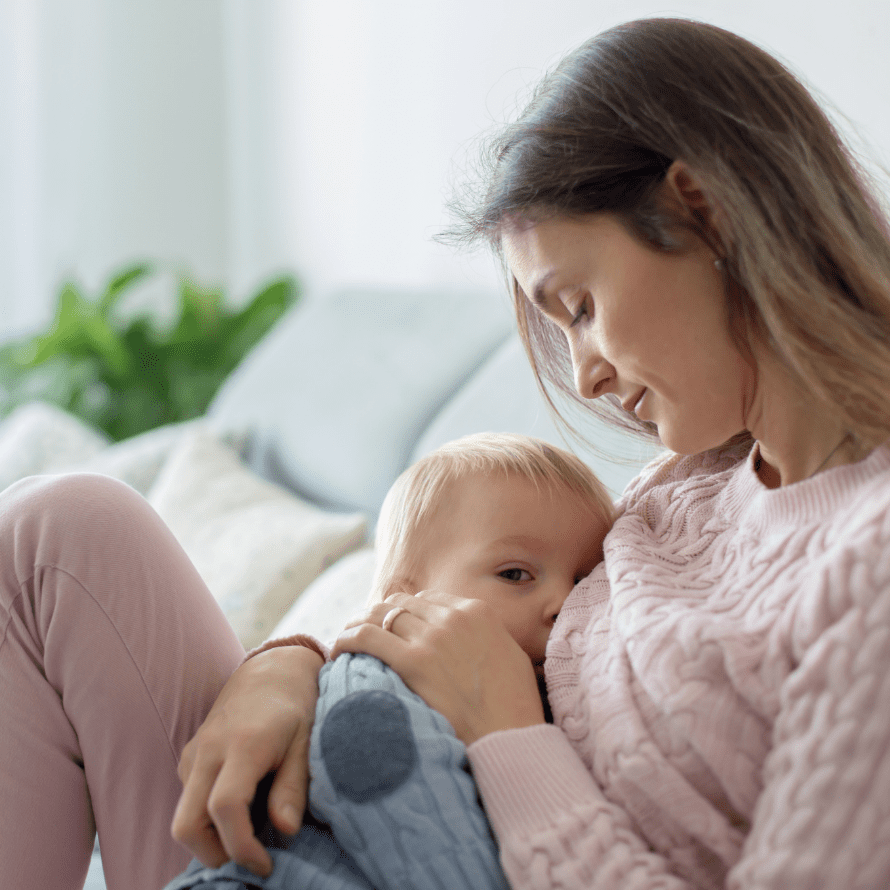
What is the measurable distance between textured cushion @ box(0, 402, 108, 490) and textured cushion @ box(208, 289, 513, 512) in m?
0.35

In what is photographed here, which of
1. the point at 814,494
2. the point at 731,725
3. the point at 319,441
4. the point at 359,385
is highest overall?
the point at 814,494

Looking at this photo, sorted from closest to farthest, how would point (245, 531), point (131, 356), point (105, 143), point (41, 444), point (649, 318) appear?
1. point (649, 318)
2. point (245, 531)
3. point (41, 444)
4. point (131, 356)
5. point (105, 143)

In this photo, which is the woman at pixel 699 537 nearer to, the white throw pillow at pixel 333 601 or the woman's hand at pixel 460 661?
the woman's hand at pixel 460 661

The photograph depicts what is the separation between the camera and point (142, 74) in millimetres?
3494

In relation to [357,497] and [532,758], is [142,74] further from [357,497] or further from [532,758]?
[532,758]

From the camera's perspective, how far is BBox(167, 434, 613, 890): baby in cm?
72

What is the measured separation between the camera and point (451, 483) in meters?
1.03

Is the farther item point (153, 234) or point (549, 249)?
point (153, 234)

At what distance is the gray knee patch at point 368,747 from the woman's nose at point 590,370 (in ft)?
1.10

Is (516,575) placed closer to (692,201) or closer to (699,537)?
(699,537)

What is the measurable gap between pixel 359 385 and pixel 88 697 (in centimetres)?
118

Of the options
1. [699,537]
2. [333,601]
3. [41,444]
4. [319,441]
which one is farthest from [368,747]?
[41,444]

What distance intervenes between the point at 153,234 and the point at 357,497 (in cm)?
212

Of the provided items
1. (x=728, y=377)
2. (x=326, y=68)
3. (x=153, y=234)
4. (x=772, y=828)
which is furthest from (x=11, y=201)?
(x=772, y=828)
